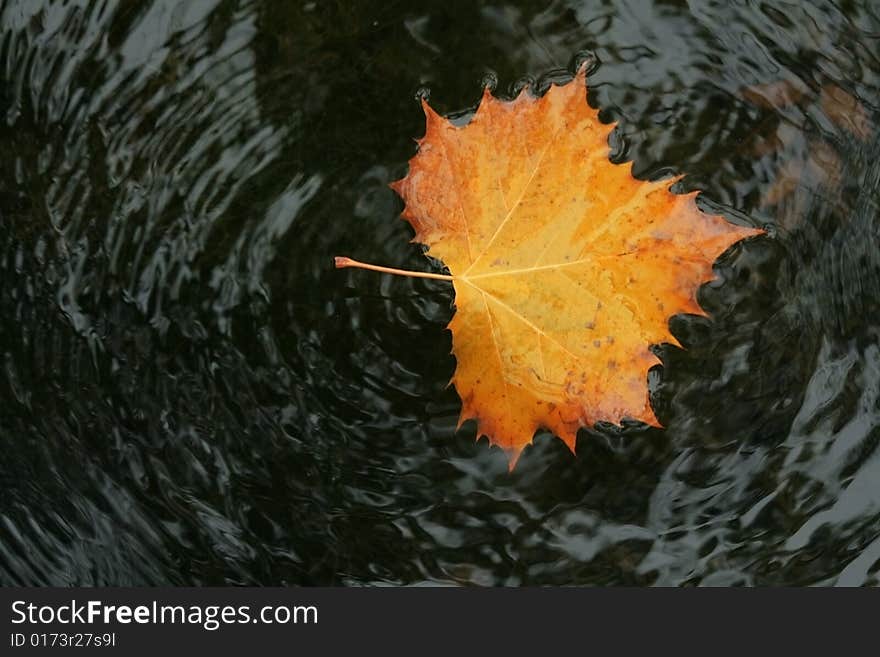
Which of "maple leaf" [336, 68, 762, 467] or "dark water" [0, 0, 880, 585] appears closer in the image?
"maple leaf" [336, 68, 762, 467]

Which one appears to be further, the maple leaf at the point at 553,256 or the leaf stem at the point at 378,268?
the leaf stem at the point at 378,268

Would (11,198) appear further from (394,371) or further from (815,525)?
(815,525)

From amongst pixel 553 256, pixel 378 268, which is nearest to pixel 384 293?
pixel 378 268

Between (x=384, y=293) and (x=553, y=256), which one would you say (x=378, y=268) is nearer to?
(x=384, y=293)

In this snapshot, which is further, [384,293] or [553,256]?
[384,293]

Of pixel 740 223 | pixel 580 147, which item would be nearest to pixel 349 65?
pixel 580 147
